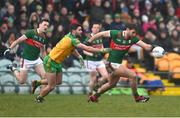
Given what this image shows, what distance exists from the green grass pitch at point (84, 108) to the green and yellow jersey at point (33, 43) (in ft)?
4.20

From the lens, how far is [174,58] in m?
29.5

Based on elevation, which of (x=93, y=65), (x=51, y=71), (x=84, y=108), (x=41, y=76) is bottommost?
(x=84, y=108)

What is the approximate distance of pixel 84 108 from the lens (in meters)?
19.7

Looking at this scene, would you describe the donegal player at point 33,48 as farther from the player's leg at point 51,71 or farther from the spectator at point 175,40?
the spectator at point 175,40

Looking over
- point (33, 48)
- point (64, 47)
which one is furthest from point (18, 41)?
point (64, 47)

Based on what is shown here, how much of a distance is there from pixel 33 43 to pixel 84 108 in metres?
3.76

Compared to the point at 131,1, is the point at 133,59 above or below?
below

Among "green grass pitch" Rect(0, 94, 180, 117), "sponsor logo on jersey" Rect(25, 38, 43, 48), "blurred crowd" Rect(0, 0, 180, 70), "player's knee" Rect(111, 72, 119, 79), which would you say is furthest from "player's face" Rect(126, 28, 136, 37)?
"blurred crowd" Rect(0, 0, 180, 70)

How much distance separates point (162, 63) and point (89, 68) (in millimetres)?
5162

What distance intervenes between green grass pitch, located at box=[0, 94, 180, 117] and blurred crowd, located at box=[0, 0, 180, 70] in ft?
18.1

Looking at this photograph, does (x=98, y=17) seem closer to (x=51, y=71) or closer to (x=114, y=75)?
(x=114, y=75)

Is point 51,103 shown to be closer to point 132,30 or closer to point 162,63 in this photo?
point 132,30

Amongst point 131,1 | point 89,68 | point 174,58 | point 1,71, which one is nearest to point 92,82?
point 89,68

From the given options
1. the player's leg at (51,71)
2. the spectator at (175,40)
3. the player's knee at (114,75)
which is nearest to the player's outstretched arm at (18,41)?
the player's leg at (51,71)
